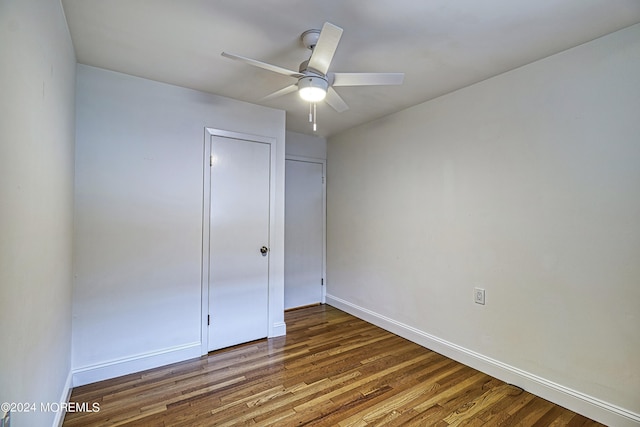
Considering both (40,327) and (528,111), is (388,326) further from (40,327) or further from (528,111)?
(40,327)

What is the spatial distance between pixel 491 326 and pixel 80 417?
3024mm

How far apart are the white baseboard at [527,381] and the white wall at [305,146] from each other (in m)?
2.40

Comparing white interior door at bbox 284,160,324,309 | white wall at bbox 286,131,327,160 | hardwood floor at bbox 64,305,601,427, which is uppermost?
white wall at bbox 286,131,327,160

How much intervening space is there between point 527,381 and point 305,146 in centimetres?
346

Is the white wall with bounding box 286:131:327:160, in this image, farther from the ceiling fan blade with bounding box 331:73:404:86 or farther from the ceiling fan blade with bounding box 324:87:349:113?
the ceiling fan blade with bounding box 331:73:404:86

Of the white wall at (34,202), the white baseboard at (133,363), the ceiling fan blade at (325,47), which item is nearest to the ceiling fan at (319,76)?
the ceiling fan blade at (325,47)

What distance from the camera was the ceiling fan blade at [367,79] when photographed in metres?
1.75

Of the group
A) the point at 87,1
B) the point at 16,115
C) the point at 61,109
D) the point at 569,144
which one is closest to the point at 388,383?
the point at 569,144

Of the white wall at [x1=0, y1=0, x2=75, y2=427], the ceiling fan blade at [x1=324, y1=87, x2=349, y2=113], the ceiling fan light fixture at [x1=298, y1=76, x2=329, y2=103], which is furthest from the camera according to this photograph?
the ceiling fan blade at [x1=324, y1=87, x2=349, y2=113]

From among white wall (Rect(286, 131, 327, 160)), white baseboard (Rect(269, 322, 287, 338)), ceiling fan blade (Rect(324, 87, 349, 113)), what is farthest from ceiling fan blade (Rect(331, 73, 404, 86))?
white baseboard (Rect(269, 322, 287, 338))

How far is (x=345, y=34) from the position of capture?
6.06ft

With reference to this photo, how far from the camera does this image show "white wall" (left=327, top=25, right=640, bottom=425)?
1814 millimetres

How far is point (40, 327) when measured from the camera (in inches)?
53.6

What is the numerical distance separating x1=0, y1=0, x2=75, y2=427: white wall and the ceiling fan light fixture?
3.99ft
